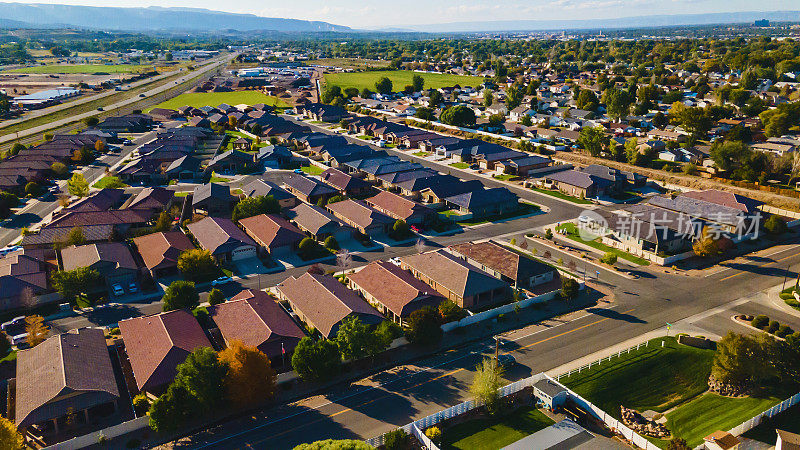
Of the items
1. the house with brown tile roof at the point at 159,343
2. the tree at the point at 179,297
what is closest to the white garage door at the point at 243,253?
the tree at the point at 179,297

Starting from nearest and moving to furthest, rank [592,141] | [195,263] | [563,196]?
[195,263]
[563,196]
[592,141]

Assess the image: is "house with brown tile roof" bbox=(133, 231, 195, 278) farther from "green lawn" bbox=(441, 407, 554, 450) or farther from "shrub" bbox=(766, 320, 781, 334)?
"shrub" bbox=(766, 320, 781, 334)

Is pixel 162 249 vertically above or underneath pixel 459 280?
above

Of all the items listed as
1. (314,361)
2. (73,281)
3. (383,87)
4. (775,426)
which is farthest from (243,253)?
(383,87)

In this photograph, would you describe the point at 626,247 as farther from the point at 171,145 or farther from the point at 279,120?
the point at 279,120

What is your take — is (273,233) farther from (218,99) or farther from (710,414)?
(218,99)

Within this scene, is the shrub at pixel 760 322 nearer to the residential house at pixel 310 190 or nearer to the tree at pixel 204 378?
the tree at pixel 204 378
